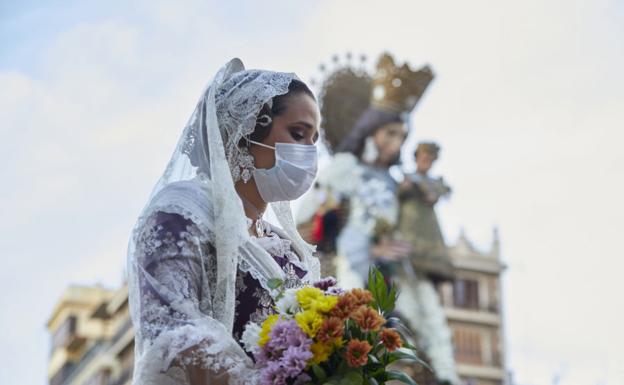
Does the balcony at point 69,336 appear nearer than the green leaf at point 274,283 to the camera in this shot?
No

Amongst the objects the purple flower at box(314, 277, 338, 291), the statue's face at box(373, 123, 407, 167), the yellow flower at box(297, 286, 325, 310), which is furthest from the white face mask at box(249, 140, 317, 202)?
the statue's face at box(373, 123, 407, 167)

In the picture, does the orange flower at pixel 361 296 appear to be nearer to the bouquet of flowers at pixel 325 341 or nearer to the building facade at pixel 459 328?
the bouquet of flowers at pixel 325 341

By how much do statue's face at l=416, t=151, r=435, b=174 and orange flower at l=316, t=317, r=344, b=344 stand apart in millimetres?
29021

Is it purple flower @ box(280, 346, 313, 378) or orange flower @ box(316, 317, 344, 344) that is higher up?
orange flower @ box(316, 317, 344, 344)

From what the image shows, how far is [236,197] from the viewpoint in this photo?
341cm

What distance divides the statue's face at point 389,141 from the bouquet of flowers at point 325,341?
2815 cm

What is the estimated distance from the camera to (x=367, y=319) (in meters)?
2.98

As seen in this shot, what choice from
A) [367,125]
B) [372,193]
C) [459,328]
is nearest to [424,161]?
[367,125]

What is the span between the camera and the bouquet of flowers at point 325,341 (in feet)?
9.62

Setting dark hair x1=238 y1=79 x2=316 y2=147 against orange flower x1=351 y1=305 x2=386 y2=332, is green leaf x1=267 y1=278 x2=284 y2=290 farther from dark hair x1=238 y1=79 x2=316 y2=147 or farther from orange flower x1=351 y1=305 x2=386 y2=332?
dark hair x1=238 y1=79 x2=316 y2=147

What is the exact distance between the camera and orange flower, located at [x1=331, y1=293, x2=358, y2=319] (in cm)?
300

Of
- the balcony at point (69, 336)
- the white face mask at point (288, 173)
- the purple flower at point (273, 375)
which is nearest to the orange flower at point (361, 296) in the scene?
the purple flower at point (273, 375)

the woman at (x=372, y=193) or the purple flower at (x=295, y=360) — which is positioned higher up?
the woman at (x=372, y=193)

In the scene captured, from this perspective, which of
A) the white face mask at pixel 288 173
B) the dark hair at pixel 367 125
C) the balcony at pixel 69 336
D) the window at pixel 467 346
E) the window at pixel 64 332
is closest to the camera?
the white face mask at pixel 288 173
